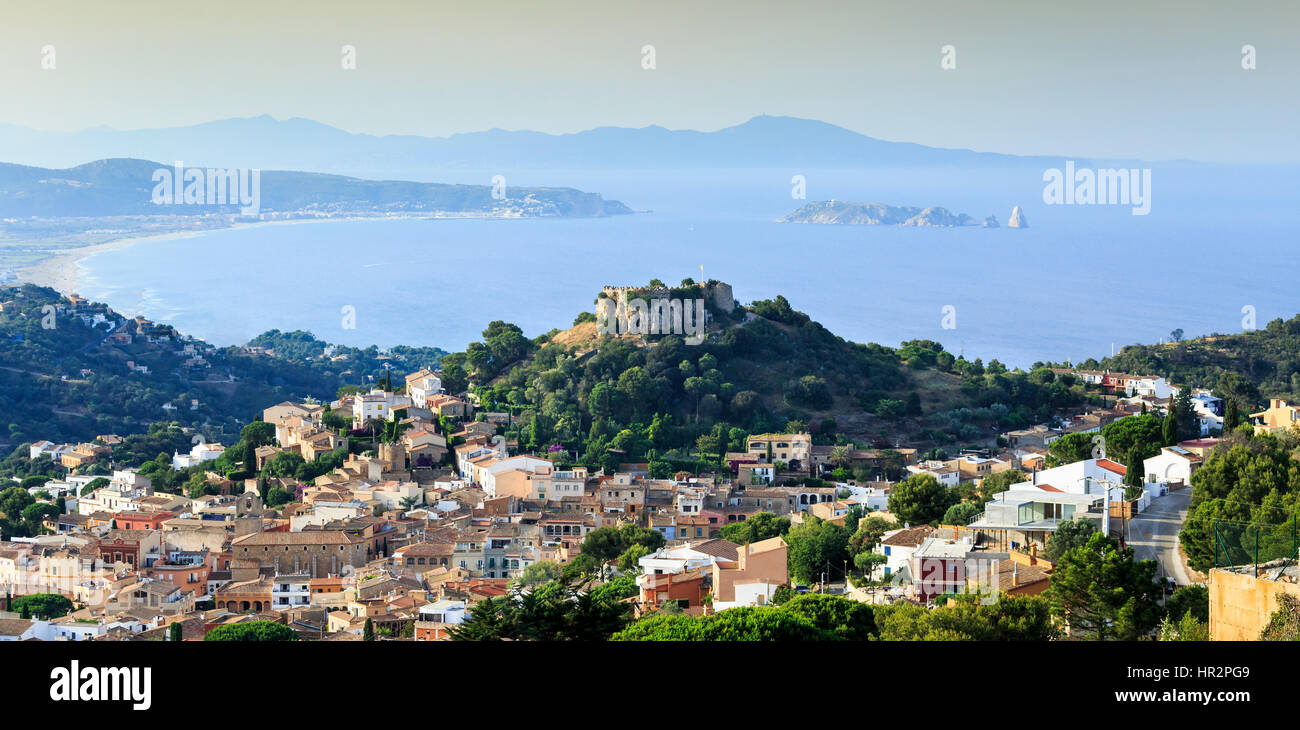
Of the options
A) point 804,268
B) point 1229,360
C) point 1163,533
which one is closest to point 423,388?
point 1163,533

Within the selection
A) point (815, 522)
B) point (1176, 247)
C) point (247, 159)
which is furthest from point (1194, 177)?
point (815, 522)

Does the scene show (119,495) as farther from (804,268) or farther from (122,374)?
(804,268)

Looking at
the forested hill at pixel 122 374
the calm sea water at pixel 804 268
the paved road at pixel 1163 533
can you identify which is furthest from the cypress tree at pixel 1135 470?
the calm sea water at pixel 804 268

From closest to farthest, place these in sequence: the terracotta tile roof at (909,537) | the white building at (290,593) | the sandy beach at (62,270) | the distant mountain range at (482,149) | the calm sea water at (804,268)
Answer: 1. the terracotta tile roof at (909,537)
2. the white building at (290,593)
3. the calm sea water at (804,268)
4. the sandy beach at (62,270)
5. the distant mountain range at (482,149)

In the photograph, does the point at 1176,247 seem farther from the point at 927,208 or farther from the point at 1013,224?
the point at 927,208

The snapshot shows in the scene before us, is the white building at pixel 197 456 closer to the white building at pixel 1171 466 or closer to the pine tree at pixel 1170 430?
the pine tree at pixel 1170 430
